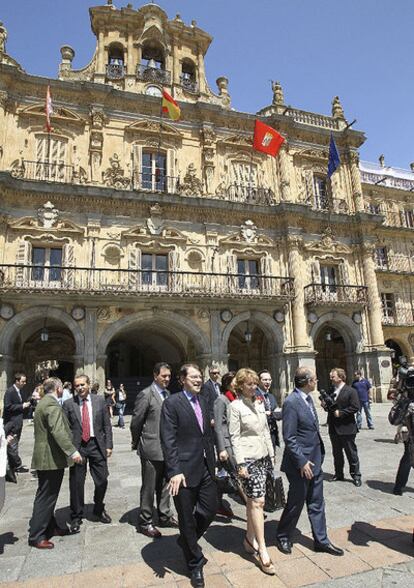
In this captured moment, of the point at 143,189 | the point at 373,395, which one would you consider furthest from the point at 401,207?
the point at 143,189

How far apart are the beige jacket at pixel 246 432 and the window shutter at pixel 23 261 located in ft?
45.3

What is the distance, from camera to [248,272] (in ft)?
62.4

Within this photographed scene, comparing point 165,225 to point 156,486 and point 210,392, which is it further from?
point 156,486

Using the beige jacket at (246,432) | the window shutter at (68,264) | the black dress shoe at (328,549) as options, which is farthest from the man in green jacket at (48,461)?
the window shutter at (68,264)

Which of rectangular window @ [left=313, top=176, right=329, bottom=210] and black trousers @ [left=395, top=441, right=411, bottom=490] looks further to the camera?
rectangular window @ [left=313, top=176, right=329, bottom=210]

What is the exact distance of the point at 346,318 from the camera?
64.6ft

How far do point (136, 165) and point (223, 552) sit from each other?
56.6 ft

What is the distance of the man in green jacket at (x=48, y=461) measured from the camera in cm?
423

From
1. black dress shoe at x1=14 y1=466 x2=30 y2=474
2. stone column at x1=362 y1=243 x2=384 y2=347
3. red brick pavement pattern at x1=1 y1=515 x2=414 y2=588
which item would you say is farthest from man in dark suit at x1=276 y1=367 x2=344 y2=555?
stone column at x1=362 y1=243 x2=384 y2=347

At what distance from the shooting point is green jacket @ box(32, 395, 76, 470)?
14.3ft

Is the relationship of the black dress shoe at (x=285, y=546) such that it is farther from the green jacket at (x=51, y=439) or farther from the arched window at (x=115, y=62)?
the arched window at (x=115, y=62)

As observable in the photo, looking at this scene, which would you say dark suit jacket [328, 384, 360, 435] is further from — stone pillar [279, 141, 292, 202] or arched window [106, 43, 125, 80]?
arched window [106, 43, 125, 80]

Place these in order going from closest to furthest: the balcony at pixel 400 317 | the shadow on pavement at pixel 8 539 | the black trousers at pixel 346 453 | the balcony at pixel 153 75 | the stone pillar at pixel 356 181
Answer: the shadow on pavement at pixel 8 539 < the black trousers at pixel 346 453 < the balcony at pixel 153 75 < the stone pillar at pixel 356 181 < the balcony at pixel 400 317

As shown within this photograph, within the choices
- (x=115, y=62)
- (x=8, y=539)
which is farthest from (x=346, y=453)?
(x=115, y=62)
